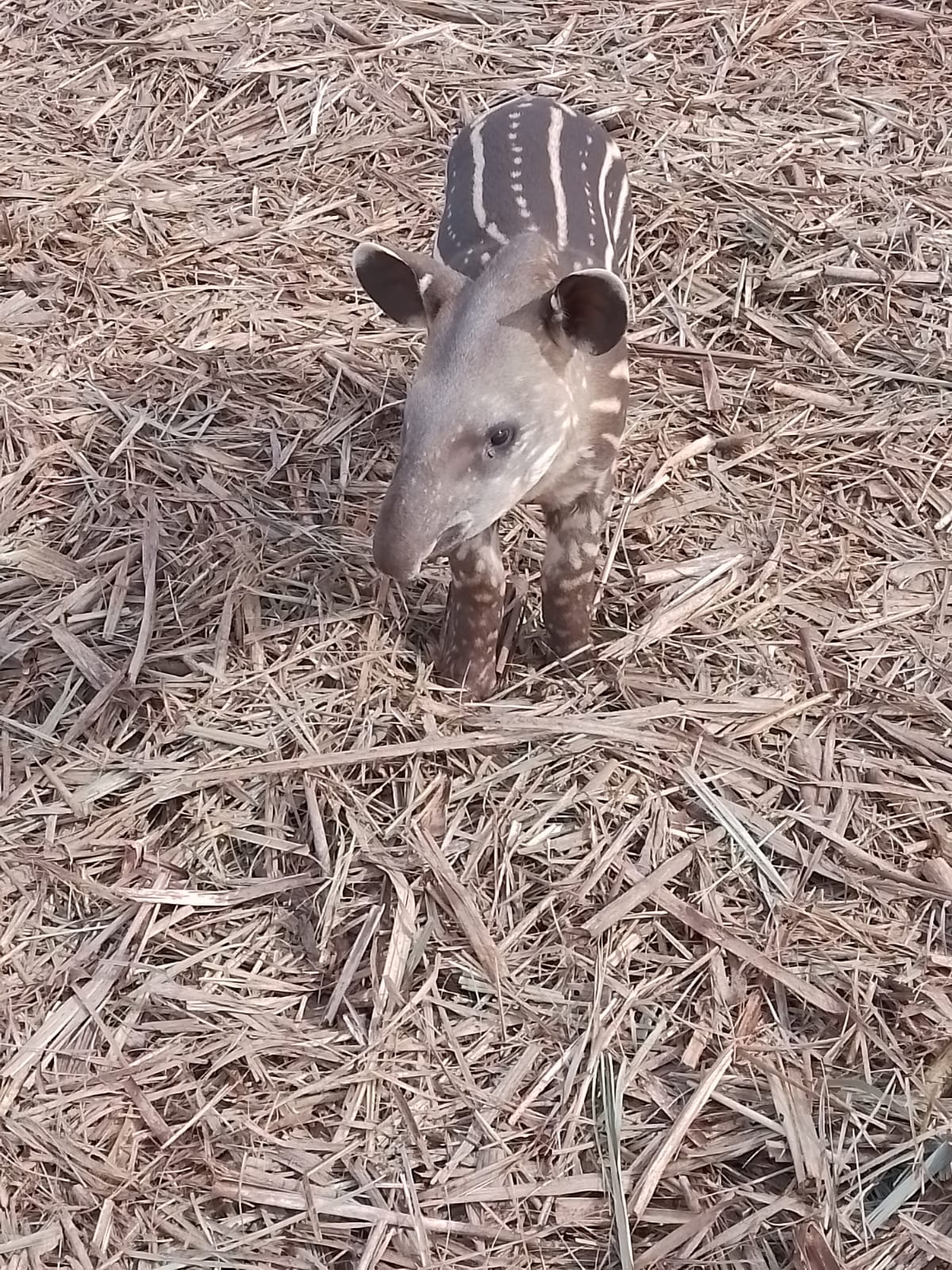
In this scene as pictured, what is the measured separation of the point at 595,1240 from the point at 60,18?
17.0 ft

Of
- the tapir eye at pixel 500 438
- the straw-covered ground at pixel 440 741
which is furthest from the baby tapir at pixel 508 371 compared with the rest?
the straw-covered ground at pixel 440 741

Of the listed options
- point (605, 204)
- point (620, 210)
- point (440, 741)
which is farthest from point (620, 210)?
point (440, 741)

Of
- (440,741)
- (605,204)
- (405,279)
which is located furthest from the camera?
(605,204)

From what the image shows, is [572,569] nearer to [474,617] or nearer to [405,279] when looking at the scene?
[474,617]

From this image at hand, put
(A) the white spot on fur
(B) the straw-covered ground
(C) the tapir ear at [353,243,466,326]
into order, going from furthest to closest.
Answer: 1. (A) the white spot on fur
2. (C) the tapir ear at [353,243,466,326]
3. (B) the straw-covered ground

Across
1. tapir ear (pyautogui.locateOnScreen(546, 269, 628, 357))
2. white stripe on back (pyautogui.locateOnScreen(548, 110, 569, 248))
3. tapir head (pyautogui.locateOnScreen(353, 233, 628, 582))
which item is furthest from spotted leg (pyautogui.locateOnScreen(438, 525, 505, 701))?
white stripe on back (pyautogui.locateOnScreen(548, 110, 569, 248))

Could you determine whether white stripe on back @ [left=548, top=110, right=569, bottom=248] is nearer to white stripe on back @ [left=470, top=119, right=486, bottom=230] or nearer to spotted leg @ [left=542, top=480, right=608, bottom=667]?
white stripe on back @ [left=470, top=119, right=486, bottom=230]

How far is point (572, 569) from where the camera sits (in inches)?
120

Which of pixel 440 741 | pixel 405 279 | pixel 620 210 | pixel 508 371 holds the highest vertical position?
pixel 405 279

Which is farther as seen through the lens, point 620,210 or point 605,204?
point 620,210

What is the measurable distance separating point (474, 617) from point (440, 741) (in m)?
0.32

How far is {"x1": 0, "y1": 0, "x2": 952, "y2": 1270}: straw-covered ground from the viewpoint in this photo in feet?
7.81

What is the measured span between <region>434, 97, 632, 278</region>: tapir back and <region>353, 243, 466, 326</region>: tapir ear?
214 mm

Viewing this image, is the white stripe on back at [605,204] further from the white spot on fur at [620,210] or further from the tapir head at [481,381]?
the tapir head at [481,381]
